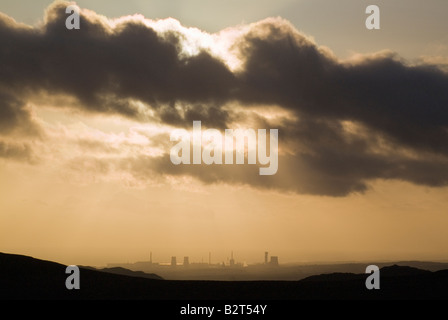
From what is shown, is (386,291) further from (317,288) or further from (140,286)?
(140,286)

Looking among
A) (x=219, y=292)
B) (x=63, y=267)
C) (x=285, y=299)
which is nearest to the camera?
(x=285, y=299)
